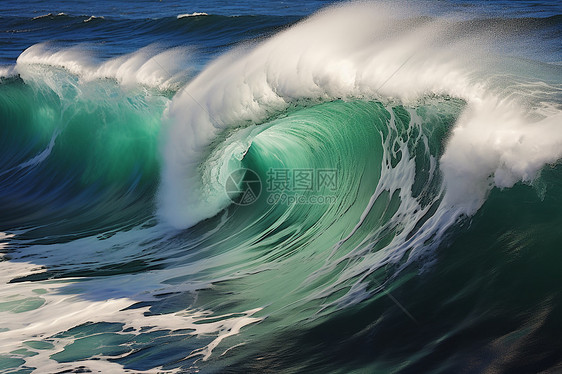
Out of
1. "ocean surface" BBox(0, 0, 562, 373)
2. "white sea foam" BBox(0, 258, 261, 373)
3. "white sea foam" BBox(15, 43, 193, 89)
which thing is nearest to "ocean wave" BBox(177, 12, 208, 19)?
"white sea foam" BBox(15, 43, 193, 89)

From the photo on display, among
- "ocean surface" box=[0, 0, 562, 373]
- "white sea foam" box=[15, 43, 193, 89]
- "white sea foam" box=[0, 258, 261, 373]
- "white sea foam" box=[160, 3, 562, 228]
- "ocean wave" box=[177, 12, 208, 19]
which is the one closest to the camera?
"ocean surface" box=[0, 0, 562, 373]

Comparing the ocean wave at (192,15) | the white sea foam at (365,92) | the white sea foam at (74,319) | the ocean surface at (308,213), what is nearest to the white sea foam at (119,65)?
the ocean surface at (308,213)

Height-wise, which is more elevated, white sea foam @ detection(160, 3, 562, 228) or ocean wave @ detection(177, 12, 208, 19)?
ocean wave @ detection(177, 12, 208, 19)

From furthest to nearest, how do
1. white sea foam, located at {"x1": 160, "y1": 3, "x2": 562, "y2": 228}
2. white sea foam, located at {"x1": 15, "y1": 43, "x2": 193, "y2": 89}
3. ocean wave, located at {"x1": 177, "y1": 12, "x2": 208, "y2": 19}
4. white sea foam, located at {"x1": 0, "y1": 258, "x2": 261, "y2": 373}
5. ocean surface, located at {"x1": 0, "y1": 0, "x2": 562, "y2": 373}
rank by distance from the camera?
ocean wave, located at {"x1": 177, "y1": 12, "x2": 208, "y2": 19}
white sea foam, located at {"x1": 15, "y1": 43, "x2": 193, "y2": 89}
white sea foam, located at {"x1": 160, "y1": 3, "x2": 562, "y2": 228}
white sea foam, located at {"x1": 0, "y1": 258, "x2": 261, "y2": 373}
ocean surface, located at {"x1": 0, "y1": 0, "x2": 562, "y2": 373}

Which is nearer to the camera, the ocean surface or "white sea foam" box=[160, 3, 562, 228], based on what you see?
the ocean surface

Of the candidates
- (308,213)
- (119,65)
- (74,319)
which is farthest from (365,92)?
(119,65)

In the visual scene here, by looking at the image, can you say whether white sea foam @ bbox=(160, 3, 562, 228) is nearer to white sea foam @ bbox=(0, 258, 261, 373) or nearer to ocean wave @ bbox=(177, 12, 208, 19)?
white sea foam @ bbox=(0, 258, 261, 373)

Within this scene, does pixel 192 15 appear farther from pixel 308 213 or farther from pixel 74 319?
pixel 74 319
